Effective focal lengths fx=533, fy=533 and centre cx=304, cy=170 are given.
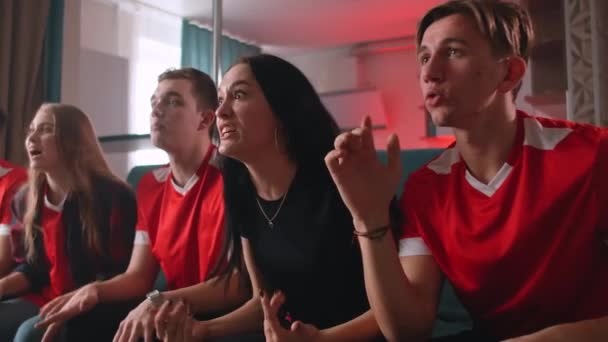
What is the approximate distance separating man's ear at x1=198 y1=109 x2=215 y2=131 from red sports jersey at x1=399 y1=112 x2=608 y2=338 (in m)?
0.80

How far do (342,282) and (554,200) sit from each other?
47cm

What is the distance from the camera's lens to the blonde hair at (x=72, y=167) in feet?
5.61

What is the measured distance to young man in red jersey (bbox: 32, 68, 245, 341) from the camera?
55.2 inches

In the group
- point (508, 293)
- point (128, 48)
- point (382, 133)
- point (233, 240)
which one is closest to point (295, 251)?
point (233, 240)

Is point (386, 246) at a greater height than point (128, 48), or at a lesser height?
lesser

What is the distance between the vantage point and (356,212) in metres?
0.89

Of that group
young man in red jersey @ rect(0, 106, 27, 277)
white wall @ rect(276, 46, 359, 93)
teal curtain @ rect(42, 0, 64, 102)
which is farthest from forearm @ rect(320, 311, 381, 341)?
white wall @ rect(276, 46, 359, 93)

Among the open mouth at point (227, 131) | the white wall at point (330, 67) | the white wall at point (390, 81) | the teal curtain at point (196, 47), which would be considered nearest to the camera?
the open mouth at point (227, 131)

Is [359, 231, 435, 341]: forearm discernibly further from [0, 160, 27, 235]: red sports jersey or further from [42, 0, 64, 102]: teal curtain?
[42, 0, 64, 102]: teal curtain

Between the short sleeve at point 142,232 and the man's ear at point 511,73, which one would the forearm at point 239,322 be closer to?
the short sleeve at point 142,232

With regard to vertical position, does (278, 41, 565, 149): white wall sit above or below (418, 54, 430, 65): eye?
above

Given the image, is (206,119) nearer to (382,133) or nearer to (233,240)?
(233,240)

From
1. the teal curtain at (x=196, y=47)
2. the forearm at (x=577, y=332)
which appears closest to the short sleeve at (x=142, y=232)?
the forearm at (x=577, y=332)

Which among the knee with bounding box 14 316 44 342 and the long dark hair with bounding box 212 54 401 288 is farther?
the knee with bounding box 14 316 44 342
